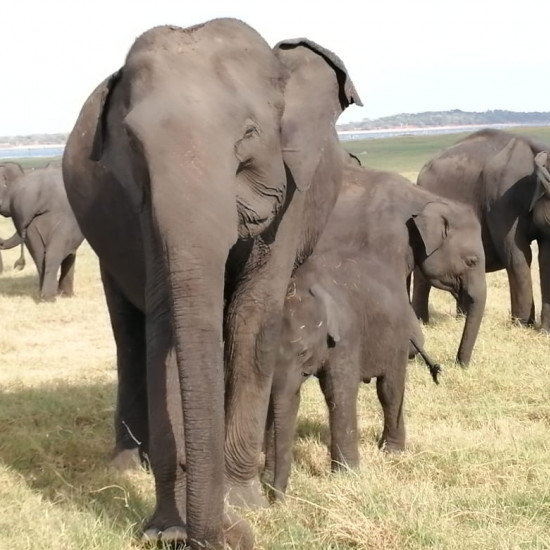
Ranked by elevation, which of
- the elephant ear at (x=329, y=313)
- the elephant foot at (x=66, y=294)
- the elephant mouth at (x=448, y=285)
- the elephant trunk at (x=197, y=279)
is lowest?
the elephant foot at (x=66, y=294)

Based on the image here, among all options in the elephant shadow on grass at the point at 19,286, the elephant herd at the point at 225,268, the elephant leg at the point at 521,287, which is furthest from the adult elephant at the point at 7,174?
the elephant herd at the point at 225,268

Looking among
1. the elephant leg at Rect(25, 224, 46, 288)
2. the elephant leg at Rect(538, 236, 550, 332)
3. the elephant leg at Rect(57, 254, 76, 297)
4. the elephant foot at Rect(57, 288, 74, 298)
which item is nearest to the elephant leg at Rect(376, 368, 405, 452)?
the elephant leg at Rect(538, 236, 550, 332)

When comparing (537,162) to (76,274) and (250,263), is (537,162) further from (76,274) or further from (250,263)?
(76,274)

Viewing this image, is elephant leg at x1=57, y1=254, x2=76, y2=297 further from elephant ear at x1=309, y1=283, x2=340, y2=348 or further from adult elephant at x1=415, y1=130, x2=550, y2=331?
elephant ear at x1=309, y1=283, x2=340, y2=348

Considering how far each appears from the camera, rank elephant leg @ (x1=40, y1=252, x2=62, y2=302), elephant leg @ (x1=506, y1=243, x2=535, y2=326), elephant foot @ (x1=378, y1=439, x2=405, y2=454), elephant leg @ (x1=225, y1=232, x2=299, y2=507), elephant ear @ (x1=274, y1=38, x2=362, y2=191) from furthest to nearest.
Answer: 1. elephant leg @ (x1=40, y1=252, x2=62, y2=302)
2. elephant leg @ (x1=506, y1=243, x2=535, y2=326)
3. elephant foot @ (x1=378, y1=439, x2=405, y2=454)
4. elephant leg @ (x1=225, y1=232, x2=299, y2=507)
5. elephant ear @ (x1=274, y1=38, x2=362, y2=191)

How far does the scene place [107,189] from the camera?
5105 mm

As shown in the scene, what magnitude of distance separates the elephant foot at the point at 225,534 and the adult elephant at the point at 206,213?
0.04ft

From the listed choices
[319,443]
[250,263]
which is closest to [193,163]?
[250,263]

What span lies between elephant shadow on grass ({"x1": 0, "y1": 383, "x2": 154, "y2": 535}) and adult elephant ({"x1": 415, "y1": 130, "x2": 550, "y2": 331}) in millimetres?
4993

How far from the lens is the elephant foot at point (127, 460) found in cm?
596

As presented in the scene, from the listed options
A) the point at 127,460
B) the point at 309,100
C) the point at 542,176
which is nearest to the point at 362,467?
the point at 127,460

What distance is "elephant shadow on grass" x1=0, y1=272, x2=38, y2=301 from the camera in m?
15.5

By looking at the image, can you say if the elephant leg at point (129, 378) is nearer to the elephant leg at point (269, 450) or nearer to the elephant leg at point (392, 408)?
the elephant leg at point (269, 450)

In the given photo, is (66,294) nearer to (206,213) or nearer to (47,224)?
(47,224)
